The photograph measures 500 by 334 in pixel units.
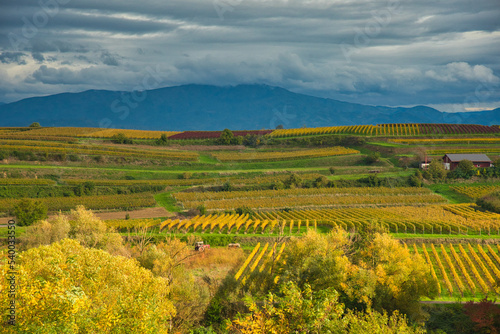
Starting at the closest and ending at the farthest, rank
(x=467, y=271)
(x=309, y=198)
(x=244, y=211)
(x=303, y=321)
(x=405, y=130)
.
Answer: (x=303, y=321)
(x=467, y=271)
(x=244, y=211)
(x=309, y=198)
(x=405, y=130)

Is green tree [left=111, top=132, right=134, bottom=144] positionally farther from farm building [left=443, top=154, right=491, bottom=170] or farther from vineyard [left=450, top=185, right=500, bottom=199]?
vineyard [left=450, top=185, right=500, bottom=199]

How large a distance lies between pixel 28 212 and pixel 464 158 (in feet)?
229

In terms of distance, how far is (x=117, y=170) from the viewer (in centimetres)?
7525

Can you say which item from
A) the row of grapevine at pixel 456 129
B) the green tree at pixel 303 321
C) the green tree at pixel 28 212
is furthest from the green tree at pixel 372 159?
the green tree at pixel 303 321

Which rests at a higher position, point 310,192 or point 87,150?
point 87,150

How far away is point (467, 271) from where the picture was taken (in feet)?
110

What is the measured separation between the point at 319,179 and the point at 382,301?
45.6m

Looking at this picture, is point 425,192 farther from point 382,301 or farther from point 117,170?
point 117,170

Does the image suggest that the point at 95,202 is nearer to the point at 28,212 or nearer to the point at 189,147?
the point at 28,212

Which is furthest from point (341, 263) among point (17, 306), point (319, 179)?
point (319, 179)

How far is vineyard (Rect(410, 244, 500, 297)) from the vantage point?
2955 cm

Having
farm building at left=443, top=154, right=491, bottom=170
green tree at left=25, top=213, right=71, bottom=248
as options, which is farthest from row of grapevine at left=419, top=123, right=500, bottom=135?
green tree at left=25, top=213, right=71, bottom=248

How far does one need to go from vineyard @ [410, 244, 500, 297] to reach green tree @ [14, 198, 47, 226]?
127 feet

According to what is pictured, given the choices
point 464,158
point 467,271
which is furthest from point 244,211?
point 464,158
